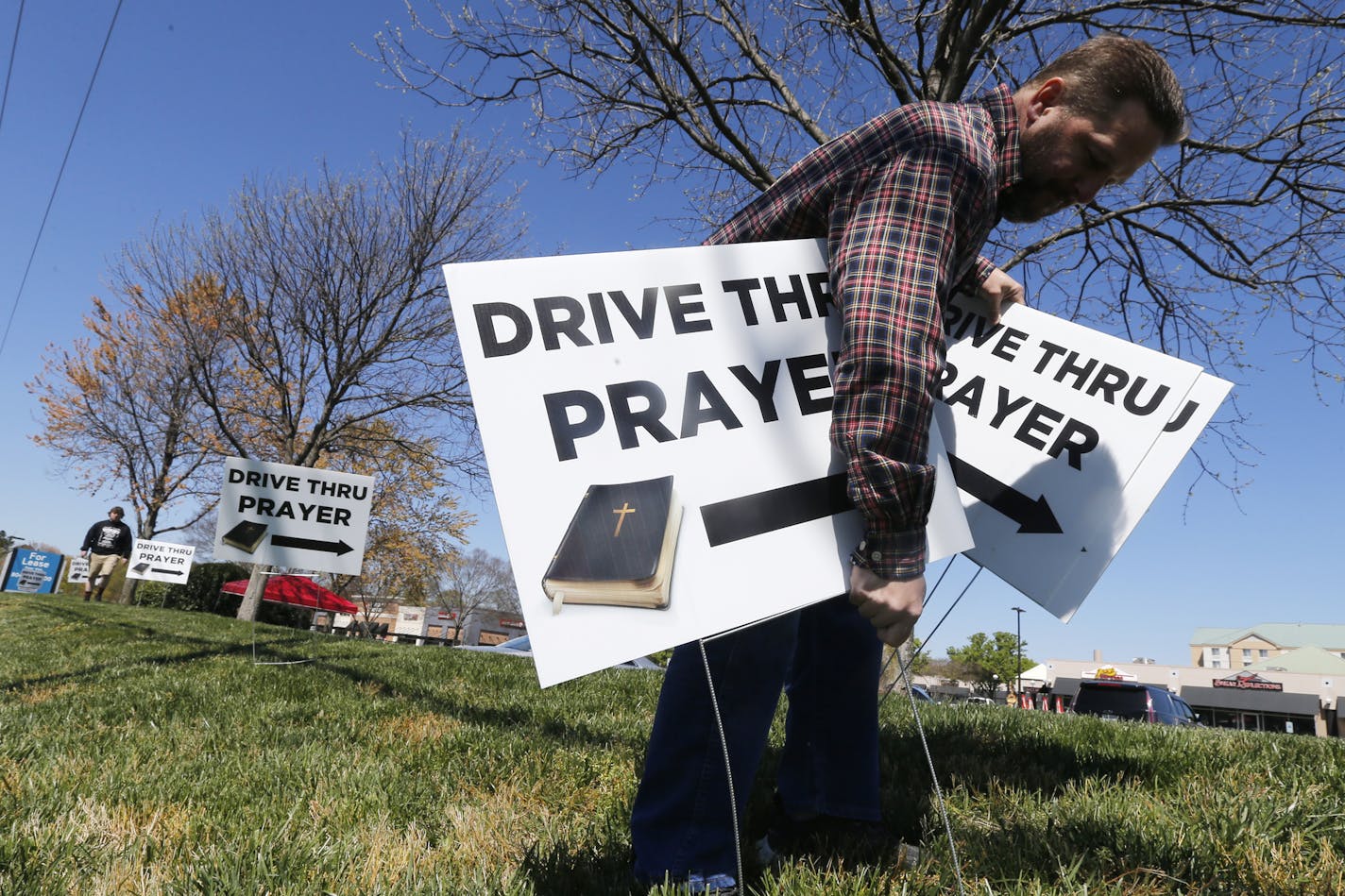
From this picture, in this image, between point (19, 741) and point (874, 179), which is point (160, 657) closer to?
point (19, 741)

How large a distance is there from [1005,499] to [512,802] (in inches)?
67.1

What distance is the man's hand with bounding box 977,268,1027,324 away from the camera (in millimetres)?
2268

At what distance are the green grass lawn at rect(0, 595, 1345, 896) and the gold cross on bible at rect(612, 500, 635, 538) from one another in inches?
31.5

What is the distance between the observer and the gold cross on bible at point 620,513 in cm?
138

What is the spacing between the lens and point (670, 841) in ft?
5.49

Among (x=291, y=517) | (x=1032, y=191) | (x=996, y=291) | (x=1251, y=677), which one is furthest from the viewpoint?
(x=1251, y=677)

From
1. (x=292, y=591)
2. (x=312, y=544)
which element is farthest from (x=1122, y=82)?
(x=292, y=591)

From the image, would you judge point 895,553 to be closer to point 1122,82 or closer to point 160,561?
point 1122,82

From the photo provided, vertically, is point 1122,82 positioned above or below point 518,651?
above

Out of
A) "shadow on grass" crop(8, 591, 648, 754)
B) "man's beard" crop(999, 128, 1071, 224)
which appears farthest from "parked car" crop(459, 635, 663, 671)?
"man's beard" crop(999, 128, 1071, 224)

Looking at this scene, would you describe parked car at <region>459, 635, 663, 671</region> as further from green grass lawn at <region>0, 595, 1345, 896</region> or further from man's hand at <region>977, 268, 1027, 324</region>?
man's hand at <region>977, 268, 1027, 324</region>

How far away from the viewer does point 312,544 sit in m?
8.04

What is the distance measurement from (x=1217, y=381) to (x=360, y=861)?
2525 millimetres

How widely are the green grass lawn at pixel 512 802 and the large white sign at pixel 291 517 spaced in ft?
11.5
